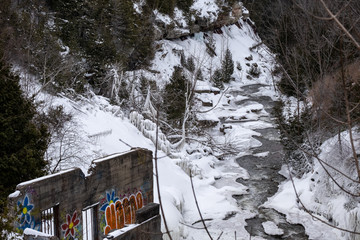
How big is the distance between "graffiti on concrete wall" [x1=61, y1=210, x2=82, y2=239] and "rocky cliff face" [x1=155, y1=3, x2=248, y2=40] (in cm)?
2711

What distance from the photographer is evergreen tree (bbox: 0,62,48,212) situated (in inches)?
363

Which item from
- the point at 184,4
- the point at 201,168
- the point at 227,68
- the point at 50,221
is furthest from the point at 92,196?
the point at 184,4

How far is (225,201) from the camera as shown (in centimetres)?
1491

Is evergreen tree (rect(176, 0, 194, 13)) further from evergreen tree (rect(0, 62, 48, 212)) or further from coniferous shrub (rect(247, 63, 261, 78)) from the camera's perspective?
evergreen tree (rect(0, 62, 48, 212))

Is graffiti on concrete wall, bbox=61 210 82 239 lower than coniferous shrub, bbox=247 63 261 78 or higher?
lower

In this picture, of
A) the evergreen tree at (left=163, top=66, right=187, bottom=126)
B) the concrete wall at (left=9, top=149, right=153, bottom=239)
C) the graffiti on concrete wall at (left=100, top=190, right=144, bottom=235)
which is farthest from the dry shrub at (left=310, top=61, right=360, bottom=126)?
the evergreen tree at (left=163, top=66, right=187, bottom=126)

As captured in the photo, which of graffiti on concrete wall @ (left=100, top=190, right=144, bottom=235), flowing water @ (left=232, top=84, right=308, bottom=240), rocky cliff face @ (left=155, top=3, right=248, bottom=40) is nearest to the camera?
graffiti on concrete wall @ (left=100, top=190, right=144, bottom=235)

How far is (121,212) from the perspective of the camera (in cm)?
1048

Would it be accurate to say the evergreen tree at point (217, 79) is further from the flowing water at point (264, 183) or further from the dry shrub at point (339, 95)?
the dry shrub at point (339, 95)

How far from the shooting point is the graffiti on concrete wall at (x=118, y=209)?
32.4 feet

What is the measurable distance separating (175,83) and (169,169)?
7.93m

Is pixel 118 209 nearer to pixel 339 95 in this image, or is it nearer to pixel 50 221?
pixel 50 221

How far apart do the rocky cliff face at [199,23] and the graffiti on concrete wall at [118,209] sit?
2545cm

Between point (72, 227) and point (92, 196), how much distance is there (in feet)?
2.76
